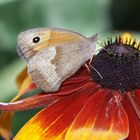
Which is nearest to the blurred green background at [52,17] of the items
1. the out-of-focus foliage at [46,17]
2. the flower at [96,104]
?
the out-of-focus foliage at [46,17]

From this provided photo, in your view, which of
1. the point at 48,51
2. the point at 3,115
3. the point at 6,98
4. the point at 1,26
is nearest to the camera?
the point at 48,51

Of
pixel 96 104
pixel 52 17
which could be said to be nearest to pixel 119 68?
pixel 96 104

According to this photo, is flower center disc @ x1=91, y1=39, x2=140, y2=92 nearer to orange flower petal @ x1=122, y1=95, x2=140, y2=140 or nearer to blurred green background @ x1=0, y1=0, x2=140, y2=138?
orange flower petal @ x1=122, y1=95, x2=140, y2=140

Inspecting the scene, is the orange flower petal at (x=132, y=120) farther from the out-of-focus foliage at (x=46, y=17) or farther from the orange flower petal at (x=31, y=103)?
the out-of-focus foliage at (x=46, y=17)

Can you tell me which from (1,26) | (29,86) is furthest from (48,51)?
(1,26)

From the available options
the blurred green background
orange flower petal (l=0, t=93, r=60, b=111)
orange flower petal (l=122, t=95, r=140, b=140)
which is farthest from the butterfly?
the blurred green background

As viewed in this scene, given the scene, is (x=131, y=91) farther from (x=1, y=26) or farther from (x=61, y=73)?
(x=1, y=26)

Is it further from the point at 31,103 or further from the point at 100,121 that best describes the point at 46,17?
the point at 100,121
